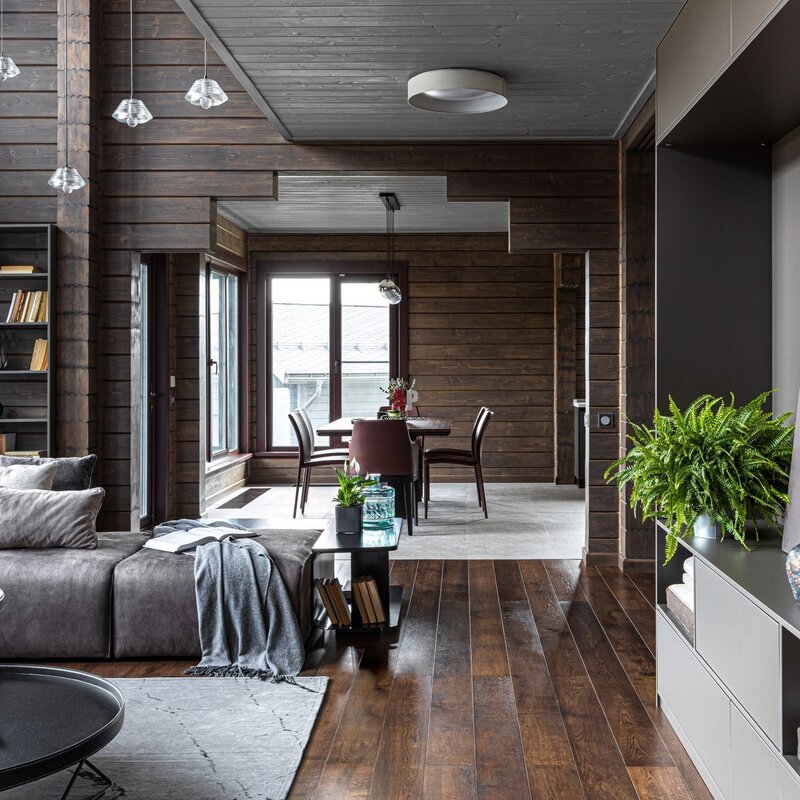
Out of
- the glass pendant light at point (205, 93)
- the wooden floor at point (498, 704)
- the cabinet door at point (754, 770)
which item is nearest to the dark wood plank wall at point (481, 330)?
the wooden floor at point (498, 704)

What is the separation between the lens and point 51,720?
2.25 m

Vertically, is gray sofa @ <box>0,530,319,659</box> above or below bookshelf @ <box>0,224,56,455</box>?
below

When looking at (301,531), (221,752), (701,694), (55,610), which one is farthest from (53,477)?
(701,694)

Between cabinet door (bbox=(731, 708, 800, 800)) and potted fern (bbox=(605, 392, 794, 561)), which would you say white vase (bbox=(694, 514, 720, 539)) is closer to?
potted fern (bbox=(605, 392, 794, 561))

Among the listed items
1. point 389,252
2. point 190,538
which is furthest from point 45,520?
point 389,252

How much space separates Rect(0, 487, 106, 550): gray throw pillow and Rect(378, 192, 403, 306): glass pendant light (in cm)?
422

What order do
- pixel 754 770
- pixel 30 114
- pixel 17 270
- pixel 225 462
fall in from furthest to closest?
1. pixel 225 462
2. pixel 30 114
3. pixel 17 270
4. pixel 754 770

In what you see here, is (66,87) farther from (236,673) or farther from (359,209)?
(236,673)

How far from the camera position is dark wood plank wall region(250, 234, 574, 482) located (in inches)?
369

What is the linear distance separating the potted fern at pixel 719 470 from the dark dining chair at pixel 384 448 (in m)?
3.63

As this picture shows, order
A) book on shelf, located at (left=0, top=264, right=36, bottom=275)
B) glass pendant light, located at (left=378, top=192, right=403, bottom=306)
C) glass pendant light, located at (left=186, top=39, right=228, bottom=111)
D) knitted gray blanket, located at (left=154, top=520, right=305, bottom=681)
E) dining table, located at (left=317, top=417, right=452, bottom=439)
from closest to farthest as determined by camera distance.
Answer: knitted gray blanket, located at (left=154, top=520, right=305, bottom=681)
glass pendant light, located at (left=186, top=39, right=228, bottom=111)
book on shelf, located at (left=0, top=264, right=36, bottom=275)
dining table, located at (left=317, top=417, right=452, bottom=439)
glass pendant light, located at (left=378, top=192, right=403, bottom=306)

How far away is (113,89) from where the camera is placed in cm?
539

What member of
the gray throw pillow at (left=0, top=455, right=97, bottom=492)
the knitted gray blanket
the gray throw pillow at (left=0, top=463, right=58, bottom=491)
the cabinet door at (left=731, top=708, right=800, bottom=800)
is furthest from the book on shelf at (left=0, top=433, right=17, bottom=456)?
the cabinet door at (left=731, top=708, right=800, bottom=800)

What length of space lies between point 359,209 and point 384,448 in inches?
107
